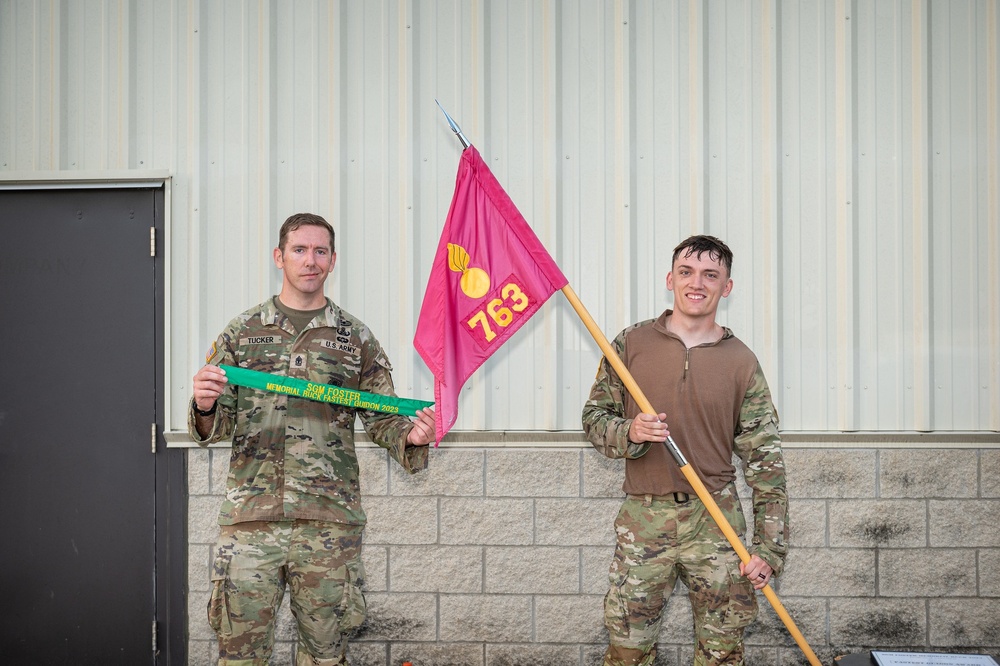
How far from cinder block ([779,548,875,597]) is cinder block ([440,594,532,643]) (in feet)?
4.30

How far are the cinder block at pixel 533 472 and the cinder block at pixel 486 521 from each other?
71 mm

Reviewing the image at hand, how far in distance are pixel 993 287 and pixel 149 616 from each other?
460 cm

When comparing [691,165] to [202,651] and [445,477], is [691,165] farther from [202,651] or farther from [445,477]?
[202,651]

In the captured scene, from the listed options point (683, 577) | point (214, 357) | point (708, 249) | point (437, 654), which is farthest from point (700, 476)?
point (214, 357)

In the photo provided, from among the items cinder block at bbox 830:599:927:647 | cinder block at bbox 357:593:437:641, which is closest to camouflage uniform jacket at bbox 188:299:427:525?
cinder block at bbox 357:593:437:641

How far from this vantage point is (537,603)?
4.07 meters

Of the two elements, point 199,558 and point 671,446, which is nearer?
point 671,446

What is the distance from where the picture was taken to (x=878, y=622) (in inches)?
159

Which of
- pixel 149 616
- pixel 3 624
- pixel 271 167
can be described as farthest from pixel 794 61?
pixel 3 624

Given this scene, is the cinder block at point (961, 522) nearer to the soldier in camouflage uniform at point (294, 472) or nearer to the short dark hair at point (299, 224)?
the soldier in camouflage uniform at point (294, 472)

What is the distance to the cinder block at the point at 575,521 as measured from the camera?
4.06 m

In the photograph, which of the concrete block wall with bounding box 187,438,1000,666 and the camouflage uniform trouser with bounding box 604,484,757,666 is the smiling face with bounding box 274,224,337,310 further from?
the camouflage uniform trouser with bounding box 604,484,757,666

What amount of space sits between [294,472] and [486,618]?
1.53 meters

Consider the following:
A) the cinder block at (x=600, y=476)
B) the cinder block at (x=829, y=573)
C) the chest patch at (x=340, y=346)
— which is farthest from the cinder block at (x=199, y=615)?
the cinder block at (x=829, y=573)
